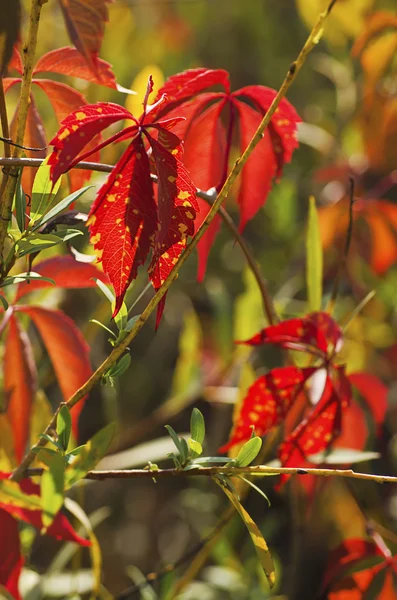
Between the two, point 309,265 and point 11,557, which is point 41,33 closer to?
point 309,265

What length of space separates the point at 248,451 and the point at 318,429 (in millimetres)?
173

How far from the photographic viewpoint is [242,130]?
1.88ft

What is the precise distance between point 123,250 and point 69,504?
11.6 inches

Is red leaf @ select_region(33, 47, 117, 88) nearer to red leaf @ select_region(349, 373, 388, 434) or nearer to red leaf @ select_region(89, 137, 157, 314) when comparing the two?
red leaf @ select_region(89, 137, 157, 314)

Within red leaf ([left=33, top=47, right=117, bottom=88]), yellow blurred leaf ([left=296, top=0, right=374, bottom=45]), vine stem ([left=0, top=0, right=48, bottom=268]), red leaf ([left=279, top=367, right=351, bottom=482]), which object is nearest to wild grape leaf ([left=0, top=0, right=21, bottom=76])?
vine stem ([left=0, top=0, right=48, bottom=268])

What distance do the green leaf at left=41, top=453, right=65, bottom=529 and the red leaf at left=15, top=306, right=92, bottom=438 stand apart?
0.79ft

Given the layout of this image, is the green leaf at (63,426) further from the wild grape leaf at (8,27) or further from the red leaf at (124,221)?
the wild grape leaf at (8,27)

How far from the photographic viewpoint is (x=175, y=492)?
1469mm

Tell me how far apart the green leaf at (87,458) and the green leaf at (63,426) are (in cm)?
4

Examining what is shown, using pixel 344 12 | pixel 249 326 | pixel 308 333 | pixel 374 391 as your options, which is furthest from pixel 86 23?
pixel 344 12

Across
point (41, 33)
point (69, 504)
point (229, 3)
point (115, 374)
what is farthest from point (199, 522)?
point (229, 3)

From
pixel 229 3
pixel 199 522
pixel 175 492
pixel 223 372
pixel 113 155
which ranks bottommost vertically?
pixel 175 492

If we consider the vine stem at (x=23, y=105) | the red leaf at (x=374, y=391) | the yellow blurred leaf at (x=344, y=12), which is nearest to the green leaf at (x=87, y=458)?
the vine stem at (x=23, y=105)

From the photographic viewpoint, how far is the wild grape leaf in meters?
0.35
